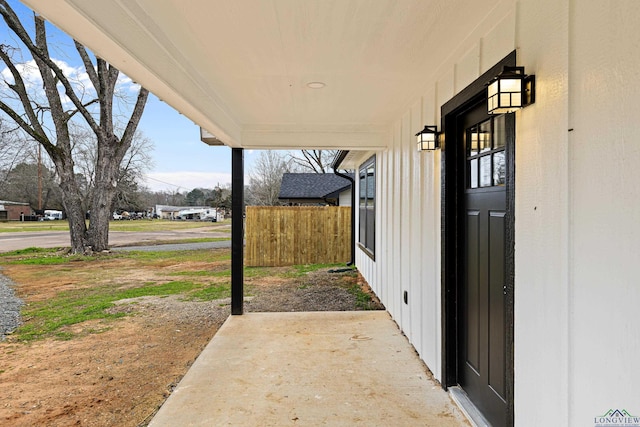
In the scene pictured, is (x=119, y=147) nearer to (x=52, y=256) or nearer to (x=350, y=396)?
(x=52, y=256)

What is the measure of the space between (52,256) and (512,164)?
13929mm

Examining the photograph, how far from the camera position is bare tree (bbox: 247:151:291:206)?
2393 cm

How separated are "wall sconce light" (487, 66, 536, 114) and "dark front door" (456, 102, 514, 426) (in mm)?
175

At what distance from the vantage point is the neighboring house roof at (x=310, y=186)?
12.4 metres

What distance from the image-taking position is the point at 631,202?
1088mm

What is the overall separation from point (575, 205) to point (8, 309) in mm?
7815

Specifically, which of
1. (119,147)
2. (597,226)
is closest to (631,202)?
(597,226)

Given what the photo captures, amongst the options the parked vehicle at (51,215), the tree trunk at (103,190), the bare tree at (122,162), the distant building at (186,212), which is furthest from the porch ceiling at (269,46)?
the distant building at (186,212)

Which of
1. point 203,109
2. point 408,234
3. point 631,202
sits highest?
point 203,109

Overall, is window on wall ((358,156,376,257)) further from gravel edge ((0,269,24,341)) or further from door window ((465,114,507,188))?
gravel edge ((0,269,24,341))

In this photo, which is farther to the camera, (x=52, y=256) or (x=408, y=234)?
(x=52, y=256)

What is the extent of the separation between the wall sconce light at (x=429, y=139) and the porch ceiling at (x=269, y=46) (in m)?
0.47

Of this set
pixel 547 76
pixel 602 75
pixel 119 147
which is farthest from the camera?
pixel 119 147

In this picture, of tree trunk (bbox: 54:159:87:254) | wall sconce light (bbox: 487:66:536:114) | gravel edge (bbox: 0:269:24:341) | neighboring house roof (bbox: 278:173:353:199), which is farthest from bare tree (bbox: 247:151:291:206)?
wall sconce light (bbox: 487:66:536:114)
